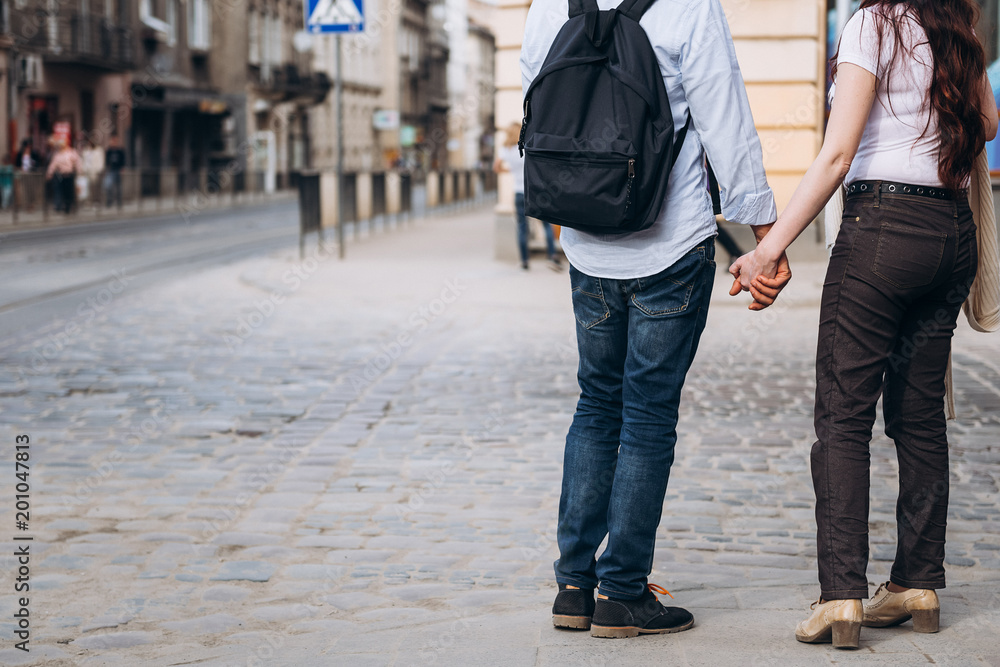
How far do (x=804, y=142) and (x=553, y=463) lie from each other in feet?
33.1

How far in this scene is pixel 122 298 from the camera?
1295 cm

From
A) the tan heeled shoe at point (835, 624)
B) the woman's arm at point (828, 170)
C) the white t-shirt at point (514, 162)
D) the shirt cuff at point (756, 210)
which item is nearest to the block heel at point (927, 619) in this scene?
the tan heeled shoe at point (835, 624)

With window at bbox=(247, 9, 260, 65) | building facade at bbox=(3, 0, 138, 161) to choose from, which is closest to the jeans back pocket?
building facade at bbox=(3, 0, 138, 161)

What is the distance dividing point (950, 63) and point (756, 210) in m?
0.57

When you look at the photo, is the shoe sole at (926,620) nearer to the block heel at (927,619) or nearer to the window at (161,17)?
the block heel at (927,619)

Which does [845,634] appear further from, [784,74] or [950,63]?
[784,74]

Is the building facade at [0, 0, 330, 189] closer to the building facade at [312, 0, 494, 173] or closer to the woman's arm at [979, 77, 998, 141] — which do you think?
the building facade at [312, 0, 494, 173]

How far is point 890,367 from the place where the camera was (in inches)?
129

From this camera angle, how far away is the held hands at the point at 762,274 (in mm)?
3076

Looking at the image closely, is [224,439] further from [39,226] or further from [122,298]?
[39,226]

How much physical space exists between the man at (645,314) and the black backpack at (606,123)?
0.07 metres

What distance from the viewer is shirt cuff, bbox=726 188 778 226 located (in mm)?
3170

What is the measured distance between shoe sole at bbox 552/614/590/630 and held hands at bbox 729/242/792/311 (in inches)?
36.7

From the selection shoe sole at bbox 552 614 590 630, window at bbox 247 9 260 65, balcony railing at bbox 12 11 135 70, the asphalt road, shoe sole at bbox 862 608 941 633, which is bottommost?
the asphalt road
